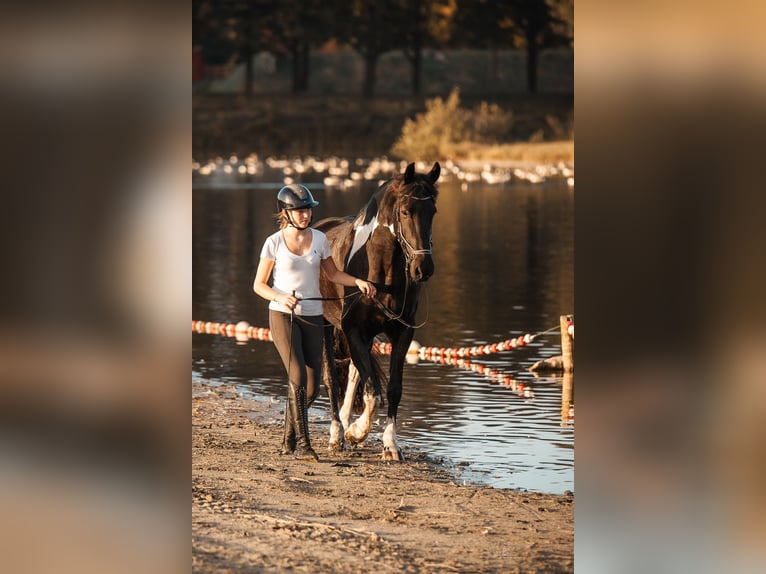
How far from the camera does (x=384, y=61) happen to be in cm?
9338

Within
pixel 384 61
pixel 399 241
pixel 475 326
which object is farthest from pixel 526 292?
pixel 384 61

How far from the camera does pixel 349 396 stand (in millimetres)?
13906

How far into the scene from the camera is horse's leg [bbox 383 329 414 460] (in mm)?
12977

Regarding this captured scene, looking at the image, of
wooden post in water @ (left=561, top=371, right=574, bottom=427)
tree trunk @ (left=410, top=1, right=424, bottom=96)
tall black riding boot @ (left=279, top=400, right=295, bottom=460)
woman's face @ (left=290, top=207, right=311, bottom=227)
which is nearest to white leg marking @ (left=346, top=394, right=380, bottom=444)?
tall black riding boot @ (left=279, top=400, right=295, bottom=460)

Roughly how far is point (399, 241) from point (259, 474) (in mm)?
2096

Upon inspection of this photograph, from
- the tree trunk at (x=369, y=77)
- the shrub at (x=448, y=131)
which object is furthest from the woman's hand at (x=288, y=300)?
the tree trunk at (x=369, y=77)

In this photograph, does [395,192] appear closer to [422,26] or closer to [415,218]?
[415,218]

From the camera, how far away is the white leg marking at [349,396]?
13805mm

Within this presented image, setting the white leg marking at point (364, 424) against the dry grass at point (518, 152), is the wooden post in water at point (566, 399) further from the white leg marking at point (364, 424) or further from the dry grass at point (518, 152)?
the dry grass at point (518, 152)

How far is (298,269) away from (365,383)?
3.49ft

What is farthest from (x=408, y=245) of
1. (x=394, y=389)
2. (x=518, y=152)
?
(x=518, y=152)

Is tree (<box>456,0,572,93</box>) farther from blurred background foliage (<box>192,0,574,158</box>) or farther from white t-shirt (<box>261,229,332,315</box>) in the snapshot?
white t-shirt (<box>261,229,332,315</box>)

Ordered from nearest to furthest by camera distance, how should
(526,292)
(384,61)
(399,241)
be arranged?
(399,241), (526,292), (384,61)
